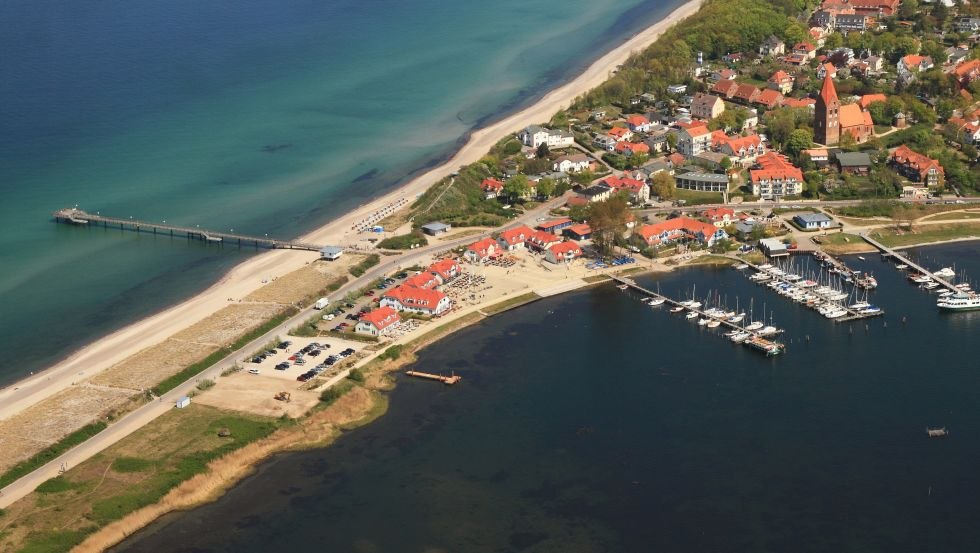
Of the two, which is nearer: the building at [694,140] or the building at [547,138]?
the building at [694,140]

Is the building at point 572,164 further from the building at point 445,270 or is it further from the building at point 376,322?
the building at point 376,322

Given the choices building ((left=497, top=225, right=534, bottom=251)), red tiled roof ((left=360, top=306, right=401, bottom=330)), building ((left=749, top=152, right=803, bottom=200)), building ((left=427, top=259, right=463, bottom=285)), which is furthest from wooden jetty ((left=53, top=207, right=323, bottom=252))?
building ((left=749, top=152, right=803, bottom=200))

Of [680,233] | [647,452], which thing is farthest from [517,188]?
[647,452]

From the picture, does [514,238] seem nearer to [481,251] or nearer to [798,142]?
[481,251]

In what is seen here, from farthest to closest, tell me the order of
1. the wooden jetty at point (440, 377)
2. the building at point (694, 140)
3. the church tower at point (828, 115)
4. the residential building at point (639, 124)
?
the residential building at point (639, 124) → the building at point (694, 140) → the church tower at point (828, 115) → the wooden jetty at point (440, 377)

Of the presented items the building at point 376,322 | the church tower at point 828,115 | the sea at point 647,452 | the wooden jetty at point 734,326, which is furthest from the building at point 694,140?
the building at point 376,322

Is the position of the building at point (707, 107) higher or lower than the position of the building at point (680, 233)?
higher

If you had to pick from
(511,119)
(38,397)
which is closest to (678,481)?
(38,397)
